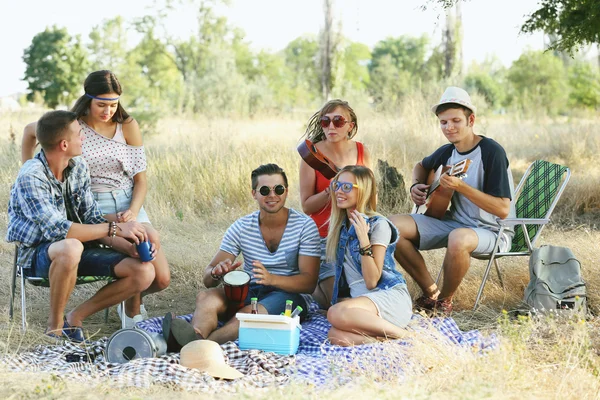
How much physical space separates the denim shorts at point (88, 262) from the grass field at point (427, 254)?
39cm

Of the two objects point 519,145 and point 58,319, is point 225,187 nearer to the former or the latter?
point 58,319

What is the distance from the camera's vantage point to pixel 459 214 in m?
5.00

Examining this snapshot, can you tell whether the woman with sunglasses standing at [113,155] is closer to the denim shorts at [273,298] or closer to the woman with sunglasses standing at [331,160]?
the denim shorts at [273,298]

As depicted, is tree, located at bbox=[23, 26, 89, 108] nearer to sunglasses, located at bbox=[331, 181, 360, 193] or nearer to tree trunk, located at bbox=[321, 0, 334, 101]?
tree trunk, located at bbox=[321, 0, 334, 101]

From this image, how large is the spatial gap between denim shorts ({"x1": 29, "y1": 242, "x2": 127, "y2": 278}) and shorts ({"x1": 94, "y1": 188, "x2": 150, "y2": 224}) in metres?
0.43

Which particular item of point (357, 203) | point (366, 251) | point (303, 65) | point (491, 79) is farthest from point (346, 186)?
point (303, 65)

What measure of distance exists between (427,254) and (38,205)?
3220 mm

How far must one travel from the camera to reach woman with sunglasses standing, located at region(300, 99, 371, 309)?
4797mm

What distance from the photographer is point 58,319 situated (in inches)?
167

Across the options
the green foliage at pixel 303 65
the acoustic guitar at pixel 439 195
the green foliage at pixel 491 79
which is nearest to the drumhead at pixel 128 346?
the acoustic guitar at pixel 439 195

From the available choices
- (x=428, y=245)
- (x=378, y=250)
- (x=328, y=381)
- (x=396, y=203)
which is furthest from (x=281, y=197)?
(x=396, y=203)

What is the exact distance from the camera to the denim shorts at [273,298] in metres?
4.32

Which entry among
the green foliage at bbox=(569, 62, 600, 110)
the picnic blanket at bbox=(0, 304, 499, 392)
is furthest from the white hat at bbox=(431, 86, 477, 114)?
the green foliage at bbox=(569, 62, 600, 110)

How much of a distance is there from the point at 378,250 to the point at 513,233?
48.1 inches
